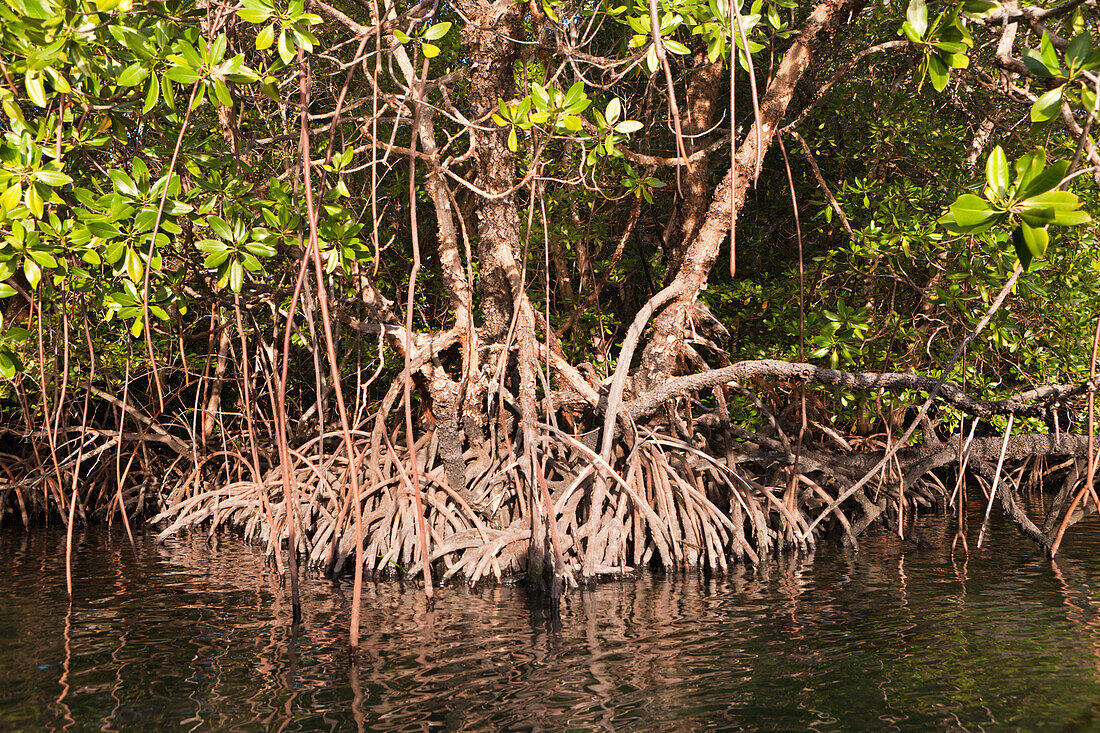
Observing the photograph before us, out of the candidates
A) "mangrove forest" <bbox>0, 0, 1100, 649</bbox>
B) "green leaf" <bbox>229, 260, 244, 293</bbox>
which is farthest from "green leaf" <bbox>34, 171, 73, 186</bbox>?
"green leaf" <bbox>229, 260, 244, 293</bbox>

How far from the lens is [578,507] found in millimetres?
6629

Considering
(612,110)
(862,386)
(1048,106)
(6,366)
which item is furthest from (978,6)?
(6,366)

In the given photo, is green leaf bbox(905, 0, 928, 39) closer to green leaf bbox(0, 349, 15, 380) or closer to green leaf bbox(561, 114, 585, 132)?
green leaf bbox(561, 114, 585, 132)

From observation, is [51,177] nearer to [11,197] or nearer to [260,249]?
[11,197]

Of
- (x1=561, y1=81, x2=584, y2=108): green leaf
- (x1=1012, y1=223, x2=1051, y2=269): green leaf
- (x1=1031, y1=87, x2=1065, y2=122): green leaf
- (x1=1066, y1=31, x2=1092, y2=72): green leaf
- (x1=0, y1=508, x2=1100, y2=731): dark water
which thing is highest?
(x1=561, y1=81, x2=584, y2=108): green leaf

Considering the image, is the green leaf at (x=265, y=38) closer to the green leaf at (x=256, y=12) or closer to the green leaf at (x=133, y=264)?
the green leaf at (x=256, y=12)

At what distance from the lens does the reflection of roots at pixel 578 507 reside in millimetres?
6219

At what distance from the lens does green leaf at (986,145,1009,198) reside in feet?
8.91

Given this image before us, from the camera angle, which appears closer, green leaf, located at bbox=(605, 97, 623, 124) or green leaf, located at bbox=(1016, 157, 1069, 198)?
green leaf, located at bbox=(1016, 157, 1069, 198)

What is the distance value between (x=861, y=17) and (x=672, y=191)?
2.23 m

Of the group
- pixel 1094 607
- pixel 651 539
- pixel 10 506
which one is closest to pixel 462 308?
pixel 651 539

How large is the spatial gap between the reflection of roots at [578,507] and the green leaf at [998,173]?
3.57 m

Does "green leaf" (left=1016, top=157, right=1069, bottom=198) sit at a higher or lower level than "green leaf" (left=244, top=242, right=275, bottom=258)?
lower

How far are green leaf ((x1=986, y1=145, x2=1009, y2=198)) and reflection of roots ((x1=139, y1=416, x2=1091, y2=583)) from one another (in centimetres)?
357
